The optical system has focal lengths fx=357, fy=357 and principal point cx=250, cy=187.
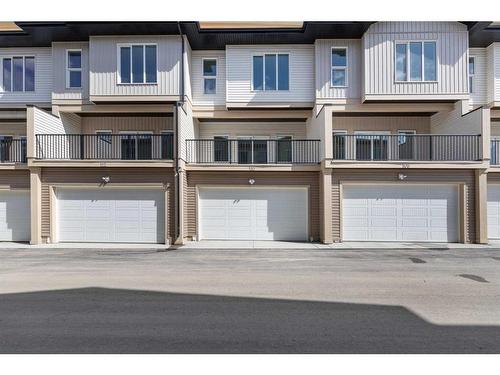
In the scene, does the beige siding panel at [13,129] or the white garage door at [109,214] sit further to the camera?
the beige siding panel at [13,129]

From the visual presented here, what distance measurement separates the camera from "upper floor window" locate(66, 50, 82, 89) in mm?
16469

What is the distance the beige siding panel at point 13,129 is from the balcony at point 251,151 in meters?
8.69

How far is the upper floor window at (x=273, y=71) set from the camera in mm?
16891

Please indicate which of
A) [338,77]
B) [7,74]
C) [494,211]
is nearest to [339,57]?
[338,77]

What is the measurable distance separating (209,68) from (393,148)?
9.72 metres

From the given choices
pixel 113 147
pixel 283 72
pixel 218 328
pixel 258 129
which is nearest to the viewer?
pixel 218 328

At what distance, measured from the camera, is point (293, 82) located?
16859mm

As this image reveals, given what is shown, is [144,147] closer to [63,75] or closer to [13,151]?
[63,75]

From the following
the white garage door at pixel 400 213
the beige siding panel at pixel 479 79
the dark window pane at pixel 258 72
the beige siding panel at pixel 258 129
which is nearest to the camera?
the white garage door at pixel 400 213

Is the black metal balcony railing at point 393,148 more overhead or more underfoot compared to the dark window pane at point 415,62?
more underfoot

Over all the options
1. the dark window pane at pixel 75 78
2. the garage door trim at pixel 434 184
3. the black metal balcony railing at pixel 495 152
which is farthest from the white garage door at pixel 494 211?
the dark window pane at pixel 75 78

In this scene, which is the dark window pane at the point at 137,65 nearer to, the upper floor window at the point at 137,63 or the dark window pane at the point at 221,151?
the upper floor window at the point at 137,63

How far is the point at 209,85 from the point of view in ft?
56.5

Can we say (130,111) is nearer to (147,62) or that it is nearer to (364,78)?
(147,62)
